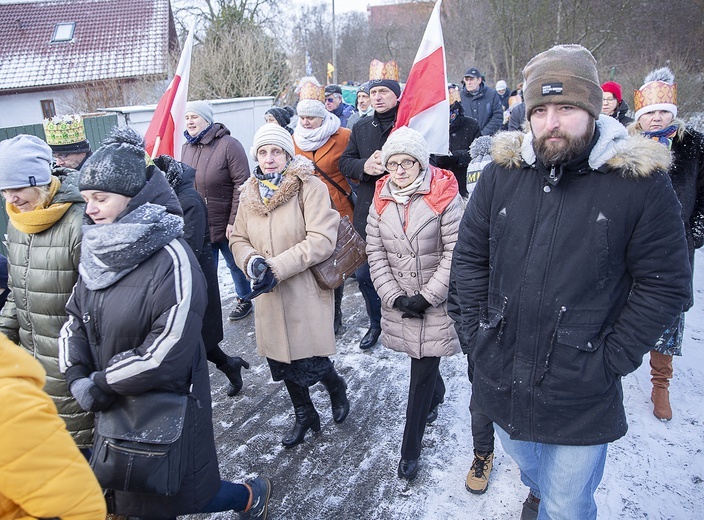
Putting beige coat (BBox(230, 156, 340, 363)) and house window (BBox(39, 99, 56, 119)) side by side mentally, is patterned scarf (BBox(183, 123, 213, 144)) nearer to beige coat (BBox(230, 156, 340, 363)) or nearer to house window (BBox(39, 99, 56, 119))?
beige coat (BBox(230, 156, 340, 363))

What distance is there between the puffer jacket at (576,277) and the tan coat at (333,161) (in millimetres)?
2962

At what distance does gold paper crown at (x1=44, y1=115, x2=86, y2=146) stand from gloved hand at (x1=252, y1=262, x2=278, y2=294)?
1.86 m

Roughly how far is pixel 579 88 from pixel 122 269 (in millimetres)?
1847

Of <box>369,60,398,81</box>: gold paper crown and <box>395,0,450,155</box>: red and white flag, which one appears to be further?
<box>369,60,398,81</box>: gold paper crown

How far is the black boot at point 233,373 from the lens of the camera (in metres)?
3.99

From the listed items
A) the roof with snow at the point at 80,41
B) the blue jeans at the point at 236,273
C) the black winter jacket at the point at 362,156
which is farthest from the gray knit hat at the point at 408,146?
the roof with snow at the point at 80,41

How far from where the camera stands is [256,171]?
3.21 meters

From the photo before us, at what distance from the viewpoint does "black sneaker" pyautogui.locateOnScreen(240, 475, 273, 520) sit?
2.65 meters

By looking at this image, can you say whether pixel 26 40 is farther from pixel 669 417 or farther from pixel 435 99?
pixel 669 417

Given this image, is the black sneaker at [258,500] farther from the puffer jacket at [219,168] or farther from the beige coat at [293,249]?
the puffer jacket at [219,168]

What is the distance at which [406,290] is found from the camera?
3096 millimetres

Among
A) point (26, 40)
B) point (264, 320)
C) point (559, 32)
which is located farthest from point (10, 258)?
point (26, 40)

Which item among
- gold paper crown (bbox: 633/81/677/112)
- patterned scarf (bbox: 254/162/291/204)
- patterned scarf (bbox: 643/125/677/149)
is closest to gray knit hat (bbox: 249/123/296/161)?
patterned scarf (bbox: 254/162/291/204)

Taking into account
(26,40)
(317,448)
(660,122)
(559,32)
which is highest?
(26,40)
